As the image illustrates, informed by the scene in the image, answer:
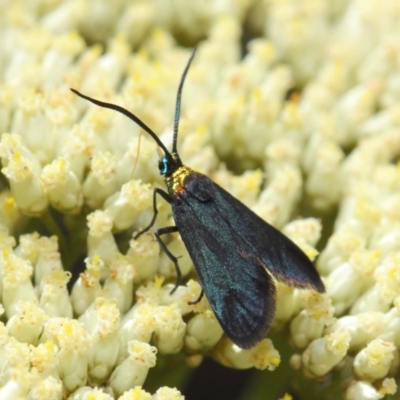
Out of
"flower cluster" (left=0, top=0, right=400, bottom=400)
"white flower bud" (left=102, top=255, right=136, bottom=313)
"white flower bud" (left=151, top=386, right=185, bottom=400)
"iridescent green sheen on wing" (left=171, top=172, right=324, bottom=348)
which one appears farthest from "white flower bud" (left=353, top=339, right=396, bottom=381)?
"white flower bud" (left=102, top=255, right=136, bottom=313)

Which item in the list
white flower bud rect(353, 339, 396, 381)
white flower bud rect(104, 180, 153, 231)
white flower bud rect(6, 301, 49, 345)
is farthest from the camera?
white flower bud rect(104, 180, 153, 231)

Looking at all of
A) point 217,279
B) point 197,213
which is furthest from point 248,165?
point 217,279

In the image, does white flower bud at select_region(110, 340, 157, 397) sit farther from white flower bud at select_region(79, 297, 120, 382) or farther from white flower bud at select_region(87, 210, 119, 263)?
white flower bud at select_region(87, 210, 119, 263)

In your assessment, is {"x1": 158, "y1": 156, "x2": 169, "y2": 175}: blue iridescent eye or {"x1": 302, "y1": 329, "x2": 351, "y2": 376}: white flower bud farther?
{"x1": 158, "y1": 156, "x2": 169, "y2": 175}: blue iridescent eye

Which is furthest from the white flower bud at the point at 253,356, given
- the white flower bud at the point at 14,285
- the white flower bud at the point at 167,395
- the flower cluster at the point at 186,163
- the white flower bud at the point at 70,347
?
the white flower bud at the point at 14,285

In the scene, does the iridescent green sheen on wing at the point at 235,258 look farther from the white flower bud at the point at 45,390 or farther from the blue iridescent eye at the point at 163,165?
the white flower bud at the point at 45,390

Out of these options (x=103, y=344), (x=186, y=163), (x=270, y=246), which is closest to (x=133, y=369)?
(x=103, y=344)

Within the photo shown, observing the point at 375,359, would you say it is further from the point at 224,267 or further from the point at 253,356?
the point at 224,267

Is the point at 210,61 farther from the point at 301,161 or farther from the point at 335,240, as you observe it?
the point at 335,240
